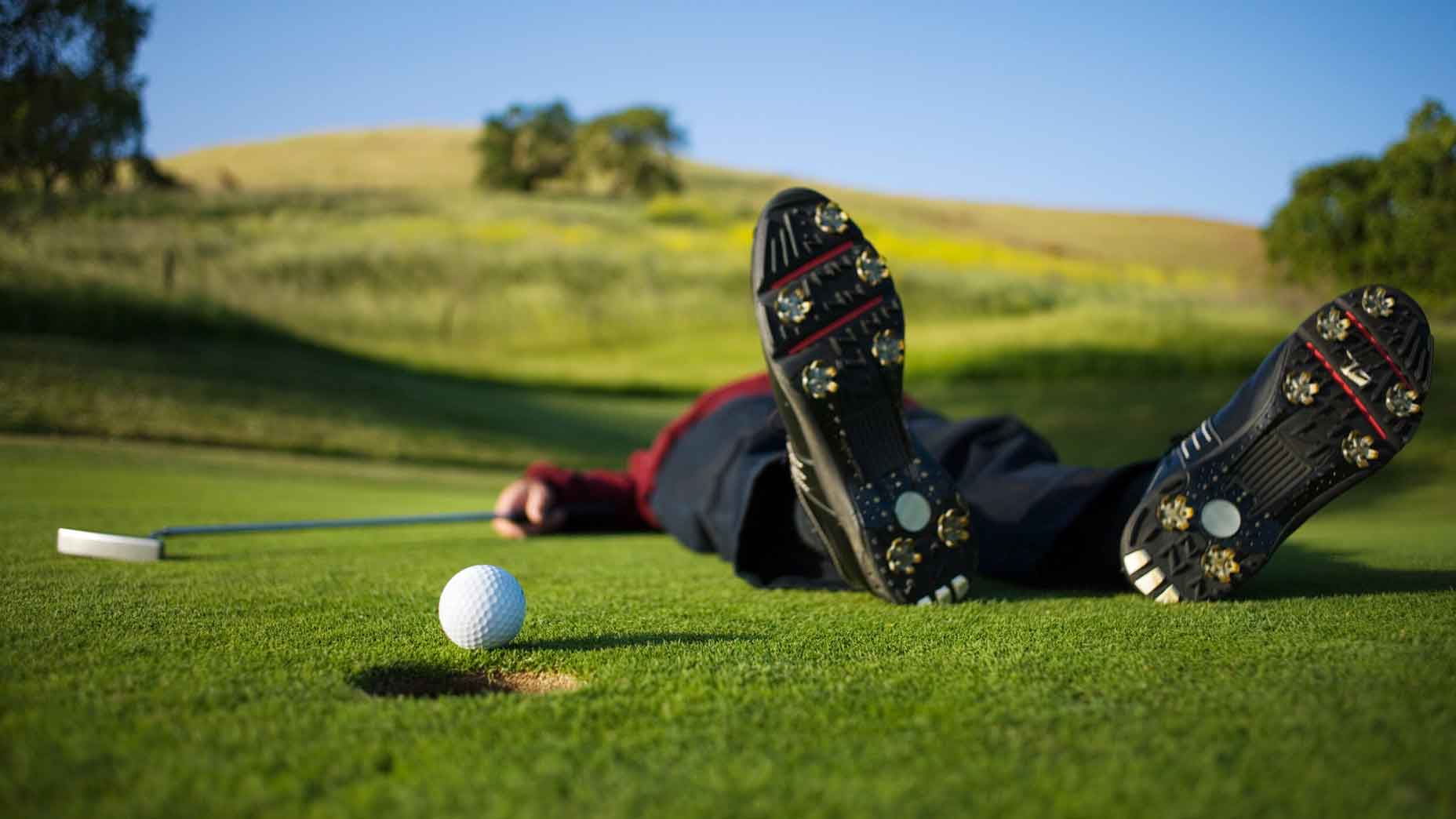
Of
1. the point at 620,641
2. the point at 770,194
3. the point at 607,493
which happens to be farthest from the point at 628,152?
the point at 620,641

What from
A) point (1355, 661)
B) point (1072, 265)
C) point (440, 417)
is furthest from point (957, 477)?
point (1072, 265)

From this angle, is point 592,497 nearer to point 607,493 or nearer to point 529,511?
point 607,493

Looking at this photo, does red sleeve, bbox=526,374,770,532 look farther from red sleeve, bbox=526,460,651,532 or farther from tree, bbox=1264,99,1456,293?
tree, bbox=1264,99,1456,293

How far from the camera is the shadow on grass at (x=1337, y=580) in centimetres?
255

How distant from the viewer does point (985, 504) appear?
115 inches

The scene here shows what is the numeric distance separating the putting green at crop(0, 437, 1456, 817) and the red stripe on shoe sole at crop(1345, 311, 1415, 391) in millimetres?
500

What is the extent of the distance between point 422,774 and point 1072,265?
24853 millimetres

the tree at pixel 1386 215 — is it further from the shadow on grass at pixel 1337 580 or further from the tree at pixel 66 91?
the tree at pixel 66 91

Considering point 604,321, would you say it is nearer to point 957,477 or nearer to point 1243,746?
point 957,477

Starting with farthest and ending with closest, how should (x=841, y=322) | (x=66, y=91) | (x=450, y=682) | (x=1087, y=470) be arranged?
(x=66, y=91) → (x=1087, y=470) → (x=841, y=322) → (x=450, y=682)

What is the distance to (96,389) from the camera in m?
9.29

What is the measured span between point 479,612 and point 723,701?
24.5 inches

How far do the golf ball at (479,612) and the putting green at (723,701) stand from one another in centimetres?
6

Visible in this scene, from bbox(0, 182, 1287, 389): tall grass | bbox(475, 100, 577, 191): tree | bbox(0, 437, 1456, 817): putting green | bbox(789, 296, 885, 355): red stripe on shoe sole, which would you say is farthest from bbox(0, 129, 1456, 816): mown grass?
bbox(475, 100, 577, 191): tree
